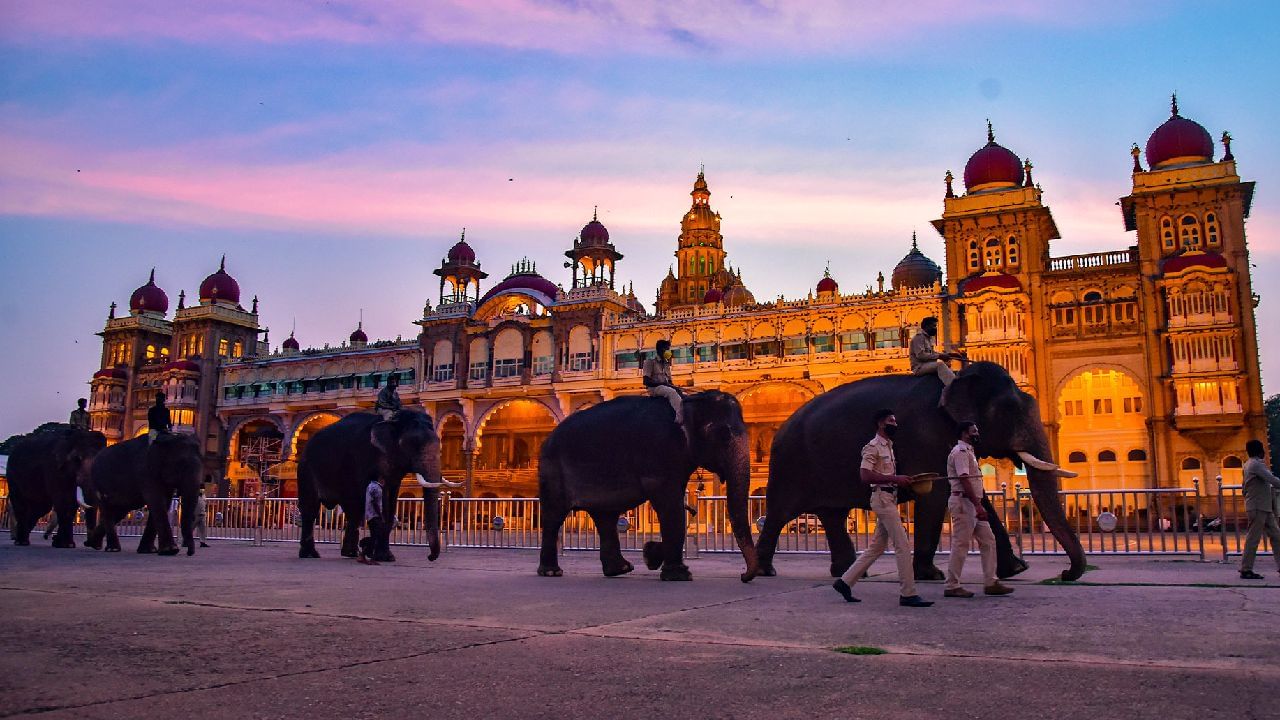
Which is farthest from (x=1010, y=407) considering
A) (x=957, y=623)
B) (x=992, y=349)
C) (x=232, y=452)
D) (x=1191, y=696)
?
(x=232, y=452)

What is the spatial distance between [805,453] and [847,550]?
1002mm

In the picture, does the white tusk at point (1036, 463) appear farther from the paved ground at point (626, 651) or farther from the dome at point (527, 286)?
the dome at point (527, 286)

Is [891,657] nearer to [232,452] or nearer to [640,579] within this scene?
[640,579]

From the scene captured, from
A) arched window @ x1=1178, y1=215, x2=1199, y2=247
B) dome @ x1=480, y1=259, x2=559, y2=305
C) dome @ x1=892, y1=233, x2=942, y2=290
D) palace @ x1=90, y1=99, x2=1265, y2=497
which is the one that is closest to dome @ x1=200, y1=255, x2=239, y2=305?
palace @ x1=90, y1=99, x2=1265, y2=497

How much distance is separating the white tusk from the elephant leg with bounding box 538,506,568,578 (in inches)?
176

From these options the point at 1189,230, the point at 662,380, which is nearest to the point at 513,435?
the point at 1189,230

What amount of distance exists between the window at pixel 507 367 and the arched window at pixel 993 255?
1948cm

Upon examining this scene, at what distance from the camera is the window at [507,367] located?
41281 mm

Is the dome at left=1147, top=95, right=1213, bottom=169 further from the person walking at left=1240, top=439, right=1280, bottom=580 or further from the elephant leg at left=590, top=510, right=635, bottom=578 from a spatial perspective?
the elephant leg at left=590, top=510, right=635, bottom=578

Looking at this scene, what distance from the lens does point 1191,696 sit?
3186 millimetres

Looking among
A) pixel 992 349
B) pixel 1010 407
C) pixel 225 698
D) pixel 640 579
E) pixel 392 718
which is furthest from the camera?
pixel 992 349

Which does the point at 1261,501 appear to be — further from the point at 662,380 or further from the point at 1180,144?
the point at 1180,144

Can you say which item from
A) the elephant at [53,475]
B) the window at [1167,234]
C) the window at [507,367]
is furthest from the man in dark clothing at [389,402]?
the window at [507,367]

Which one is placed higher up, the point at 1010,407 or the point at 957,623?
the point at 1010,407
